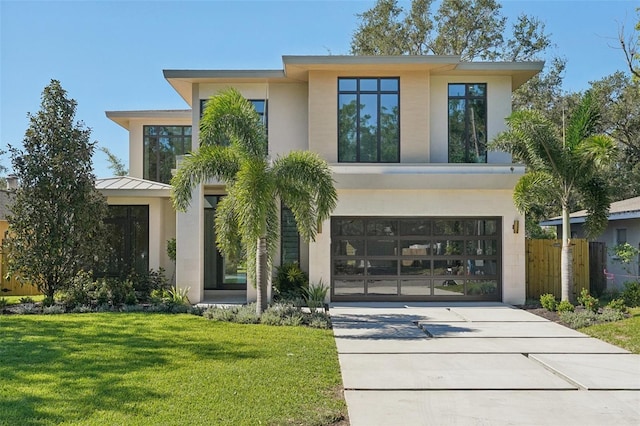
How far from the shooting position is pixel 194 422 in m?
4.81

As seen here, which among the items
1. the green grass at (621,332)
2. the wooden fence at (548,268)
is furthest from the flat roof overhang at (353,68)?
the green grass at (621,332)

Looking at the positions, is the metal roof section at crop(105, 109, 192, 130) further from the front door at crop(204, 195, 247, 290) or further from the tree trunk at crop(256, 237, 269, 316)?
the tree trunk at crop(256, 237, 269, 316)

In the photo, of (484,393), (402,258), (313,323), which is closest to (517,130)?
(402,258)

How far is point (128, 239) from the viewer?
15.8 m

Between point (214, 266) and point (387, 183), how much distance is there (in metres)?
6.17

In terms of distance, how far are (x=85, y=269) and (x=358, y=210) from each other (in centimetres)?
769

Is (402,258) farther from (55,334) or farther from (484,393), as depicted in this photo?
(55,334)

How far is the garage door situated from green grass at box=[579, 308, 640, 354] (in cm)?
387

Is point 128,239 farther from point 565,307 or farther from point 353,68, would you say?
point 565,307

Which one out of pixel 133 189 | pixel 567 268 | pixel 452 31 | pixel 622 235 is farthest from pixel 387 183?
pixel 452 31

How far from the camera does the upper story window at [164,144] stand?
18.2m

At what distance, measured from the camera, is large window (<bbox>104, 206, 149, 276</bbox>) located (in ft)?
51.7

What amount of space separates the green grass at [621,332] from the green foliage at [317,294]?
603 centimetres

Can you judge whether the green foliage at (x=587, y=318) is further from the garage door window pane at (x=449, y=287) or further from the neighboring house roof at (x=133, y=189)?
the neighboring house roof at (x=133, y=189)
